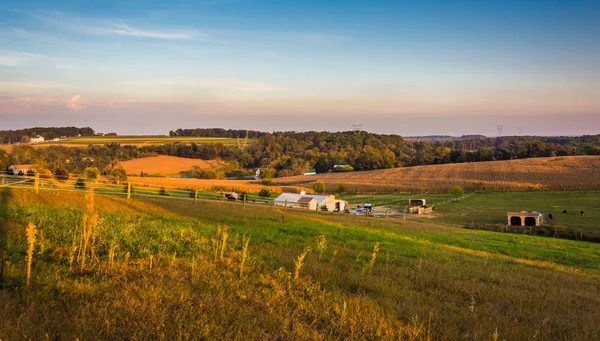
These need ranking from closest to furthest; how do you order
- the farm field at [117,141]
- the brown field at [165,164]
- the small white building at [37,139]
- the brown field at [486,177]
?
1. the brown field at [486,177]
2. the brown field at [165,164]
3. the small white building at [37,139]
4. the farm field at [117,141]

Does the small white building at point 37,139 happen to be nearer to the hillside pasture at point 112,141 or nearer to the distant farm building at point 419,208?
the hillside pasture at point 112,141

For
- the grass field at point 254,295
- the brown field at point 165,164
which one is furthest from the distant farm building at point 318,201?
the brown field at point 165,164

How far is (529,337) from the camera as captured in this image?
5.00 meters

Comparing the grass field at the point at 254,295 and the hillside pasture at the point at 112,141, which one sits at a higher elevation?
the hillside pasture at the point at 112,141

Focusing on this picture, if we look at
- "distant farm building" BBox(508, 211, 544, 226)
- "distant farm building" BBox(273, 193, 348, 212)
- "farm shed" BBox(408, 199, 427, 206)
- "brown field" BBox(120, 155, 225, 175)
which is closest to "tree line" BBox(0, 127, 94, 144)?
"brown field" BBox(120, 155, 225, 175)

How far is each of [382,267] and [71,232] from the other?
267 inches

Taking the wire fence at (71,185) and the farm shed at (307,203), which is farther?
the farm shed at (307,203)

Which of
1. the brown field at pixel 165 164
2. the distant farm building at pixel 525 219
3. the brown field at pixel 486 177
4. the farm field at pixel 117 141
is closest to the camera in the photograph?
the distant farm building at pixel 525 219

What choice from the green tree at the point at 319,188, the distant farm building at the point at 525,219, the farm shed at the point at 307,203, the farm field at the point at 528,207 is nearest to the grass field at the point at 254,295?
the distant farm building at the point at 525,219

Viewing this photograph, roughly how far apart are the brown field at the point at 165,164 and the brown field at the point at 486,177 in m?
31.0

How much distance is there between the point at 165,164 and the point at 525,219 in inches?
3428

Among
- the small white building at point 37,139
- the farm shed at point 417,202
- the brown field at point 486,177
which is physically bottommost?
the farm shed at point 417,202

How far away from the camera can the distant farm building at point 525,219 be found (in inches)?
1682

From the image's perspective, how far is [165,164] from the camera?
105500mm
